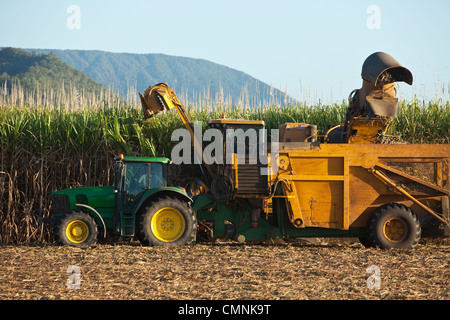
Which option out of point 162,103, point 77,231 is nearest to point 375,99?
point 162,103

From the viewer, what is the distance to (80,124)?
12.2 metres

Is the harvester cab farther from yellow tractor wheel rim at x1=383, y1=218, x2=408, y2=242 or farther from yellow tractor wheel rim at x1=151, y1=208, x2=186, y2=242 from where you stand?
yellow tractor wheel rim at x1=151, y1=208, x2=186, y2=242

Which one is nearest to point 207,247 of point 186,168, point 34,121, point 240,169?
point 240,169

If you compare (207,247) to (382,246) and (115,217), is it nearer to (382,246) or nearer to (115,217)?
(115,217)

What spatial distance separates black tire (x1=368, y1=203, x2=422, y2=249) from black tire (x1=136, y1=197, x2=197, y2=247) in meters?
2.95

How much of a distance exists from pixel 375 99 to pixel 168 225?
4005 millimetres

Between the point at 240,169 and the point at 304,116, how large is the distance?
12.7ft

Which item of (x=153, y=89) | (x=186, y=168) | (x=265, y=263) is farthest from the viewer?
(x=186, y=168)

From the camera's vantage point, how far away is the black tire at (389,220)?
9.62 meters

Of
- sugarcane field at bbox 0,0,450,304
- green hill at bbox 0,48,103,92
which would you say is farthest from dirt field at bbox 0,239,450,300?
green hill at bbox 0,48,103,92

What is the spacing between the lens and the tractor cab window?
32.2 feet

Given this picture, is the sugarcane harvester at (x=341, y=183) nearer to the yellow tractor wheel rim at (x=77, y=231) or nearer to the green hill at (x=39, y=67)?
the yellow tractor wheel rim at (x=77, y=231)

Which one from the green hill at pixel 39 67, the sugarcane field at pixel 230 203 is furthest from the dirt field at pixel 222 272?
the green hill at pixel 39 67
